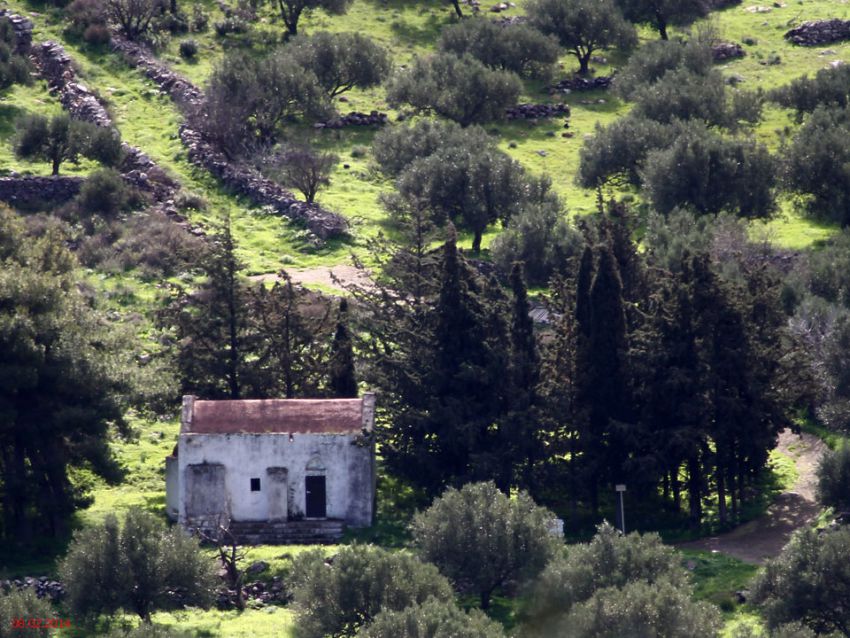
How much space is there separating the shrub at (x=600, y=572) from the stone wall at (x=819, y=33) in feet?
212

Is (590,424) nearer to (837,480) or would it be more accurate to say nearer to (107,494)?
(837,480)

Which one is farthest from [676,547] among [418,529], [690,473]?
[418,529]

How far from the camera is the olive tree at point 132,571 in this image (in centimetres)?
5175

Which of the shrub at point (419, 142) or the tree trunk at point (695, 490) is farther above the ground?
the shrub at point (419, 142)

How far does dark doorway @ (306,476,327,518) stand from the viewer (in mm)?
60625

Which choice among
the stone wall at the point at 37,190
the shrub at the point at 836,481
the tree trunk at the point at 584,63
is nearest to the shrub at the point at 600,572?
the shrub at the point at 836,481

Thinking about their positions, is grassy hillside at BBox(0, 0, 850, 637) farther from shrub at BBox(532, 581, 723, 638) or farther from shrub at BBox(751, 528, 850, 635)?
shrub at BBox(532, 581, 723, 638)

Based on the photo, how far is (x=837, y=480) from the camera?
5838 centimetres

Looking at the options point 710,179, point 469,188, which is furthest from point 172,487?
point 710,179

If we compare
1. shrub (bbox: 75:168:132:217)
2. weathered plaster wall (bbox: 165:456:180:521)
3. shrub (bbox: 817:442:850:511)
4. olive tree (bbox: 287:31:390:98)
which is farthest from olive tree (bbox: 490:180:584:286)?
olive tree (bbox: 287:31:390:98)

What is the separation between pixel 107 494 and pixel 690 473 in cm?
1762

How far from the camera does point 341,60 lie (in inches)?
3910

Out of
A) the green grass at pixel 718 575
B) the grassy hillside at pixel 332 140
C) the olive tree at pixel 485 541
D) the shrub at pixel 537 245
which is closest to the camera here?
the olive tree at pixel 485 541

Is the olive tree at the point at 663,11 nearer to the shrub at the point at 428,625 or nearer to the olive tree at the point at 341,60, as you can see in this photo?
the olive tree at the point at 341,60
